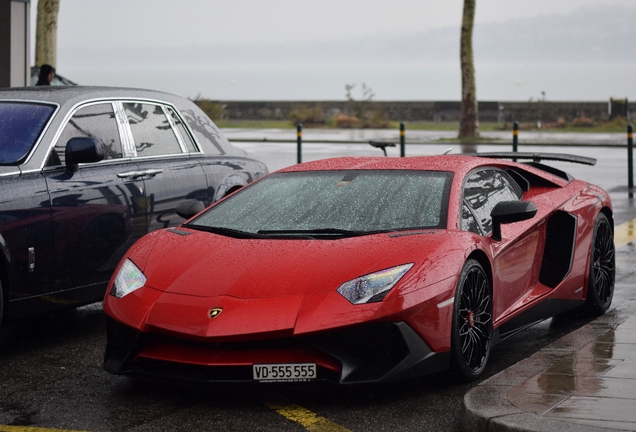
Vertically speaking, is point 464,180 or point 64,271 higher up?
point 464,180

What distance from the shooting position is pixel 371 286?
528 centimetres

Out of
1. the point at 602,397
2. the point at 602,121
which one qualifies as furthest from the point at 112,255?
the point at 602,121

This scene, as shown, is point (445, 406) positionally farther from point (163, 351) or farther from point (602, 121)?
point (602, 121)

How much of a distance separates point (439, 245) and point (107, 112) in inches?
123

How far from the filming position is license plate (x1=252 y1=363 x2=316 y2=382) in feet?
16.8

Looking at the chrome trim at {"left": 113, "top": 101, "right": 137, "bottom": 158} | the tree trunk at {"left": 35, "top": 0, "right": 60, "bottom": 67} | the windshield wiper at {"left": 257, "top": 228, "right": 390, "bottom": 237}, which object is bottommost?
the windshield wiper at {"left": 257, "top": 228, "right": 390, "bottom": 237}

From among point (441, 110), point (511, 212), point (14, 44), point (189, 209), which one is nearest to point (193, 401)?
point (189, 209)

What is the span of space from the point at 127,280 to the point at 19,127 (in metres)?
1.90

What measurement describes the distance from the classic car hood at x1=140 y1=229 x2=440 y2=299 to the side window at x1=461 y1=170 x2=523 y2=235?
515 millimetres

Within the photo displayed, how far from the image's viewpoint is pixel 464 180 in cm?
640

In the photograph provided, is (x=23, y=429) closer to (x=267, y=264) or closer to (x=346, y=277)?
(x=267, y=264)

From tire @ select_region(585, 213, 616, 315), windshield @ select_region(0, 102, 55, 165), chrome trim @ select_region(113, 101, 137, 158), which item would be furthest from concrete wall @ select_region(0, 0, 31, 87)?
tire @ select_region(585, 213, 616, 315)

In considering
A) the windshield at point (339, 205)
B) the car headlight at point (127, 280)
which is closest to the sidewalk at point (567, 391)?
the windshield at point (339, 205)

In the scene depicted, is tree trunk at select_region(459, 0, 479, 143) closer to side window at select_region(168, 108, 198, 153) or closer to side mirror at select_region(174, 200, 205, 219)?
side window at select_region(168, 108, 198, 153)
